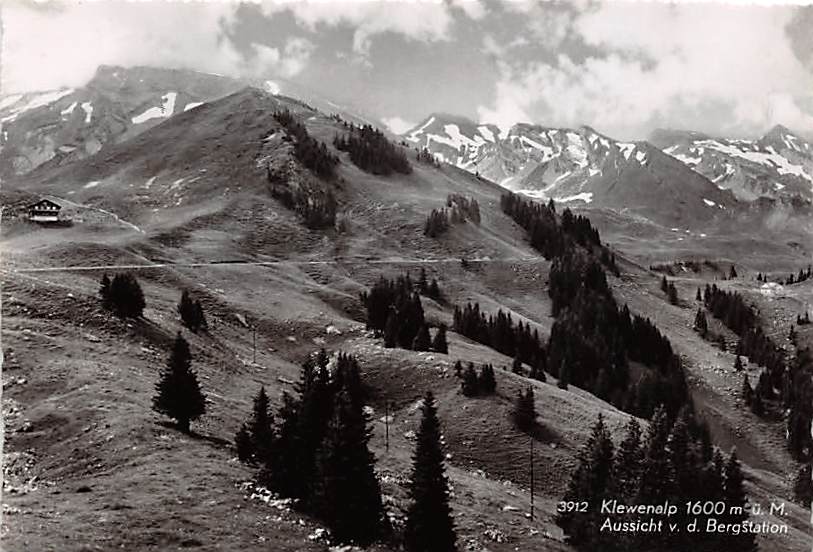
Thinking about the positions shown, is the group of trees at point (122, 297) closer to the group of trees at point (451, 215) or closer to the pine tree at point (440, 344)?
the pine tree at point (440, 344)

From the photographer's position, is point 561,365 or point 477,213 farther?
point 477,213

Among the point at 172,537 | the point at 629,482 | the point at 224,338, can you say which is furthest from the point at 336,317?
the point at 172,537

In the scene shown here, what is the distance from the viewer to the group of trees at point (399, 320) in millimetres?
78500

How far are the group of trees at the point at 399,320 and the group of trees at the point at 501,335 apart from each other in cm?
1054

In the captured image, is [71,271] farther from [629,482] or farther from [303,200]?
[303,200]

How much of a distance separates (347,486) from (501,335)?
69623 mm

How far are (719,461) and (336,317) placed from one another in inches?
2275

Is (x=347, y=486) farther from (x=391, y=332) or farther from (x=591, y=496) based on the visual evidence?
(x=391, y=332)

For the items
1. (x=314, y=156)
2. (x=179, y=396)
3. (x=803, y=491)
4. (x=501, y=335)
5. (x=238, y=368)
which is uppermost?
(x=314, y=156)

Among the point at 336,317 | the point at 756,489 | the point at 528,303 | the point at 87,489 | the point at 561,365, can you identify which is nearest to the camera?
the point at 87,489

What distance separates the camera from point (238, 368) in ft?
202

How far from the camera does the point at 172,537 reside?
2848cm

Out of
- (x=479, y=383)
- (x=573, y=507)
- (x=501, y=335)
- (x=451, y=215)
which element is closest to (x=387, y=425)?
(x=479, y=383)

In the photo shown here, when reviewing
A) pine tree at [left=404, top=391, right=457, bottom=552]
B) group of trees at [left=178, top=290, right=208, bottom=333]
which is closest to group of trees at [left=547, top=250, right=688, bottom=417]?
group of trees at [left=178, top=290, right=208, bottom=333]
